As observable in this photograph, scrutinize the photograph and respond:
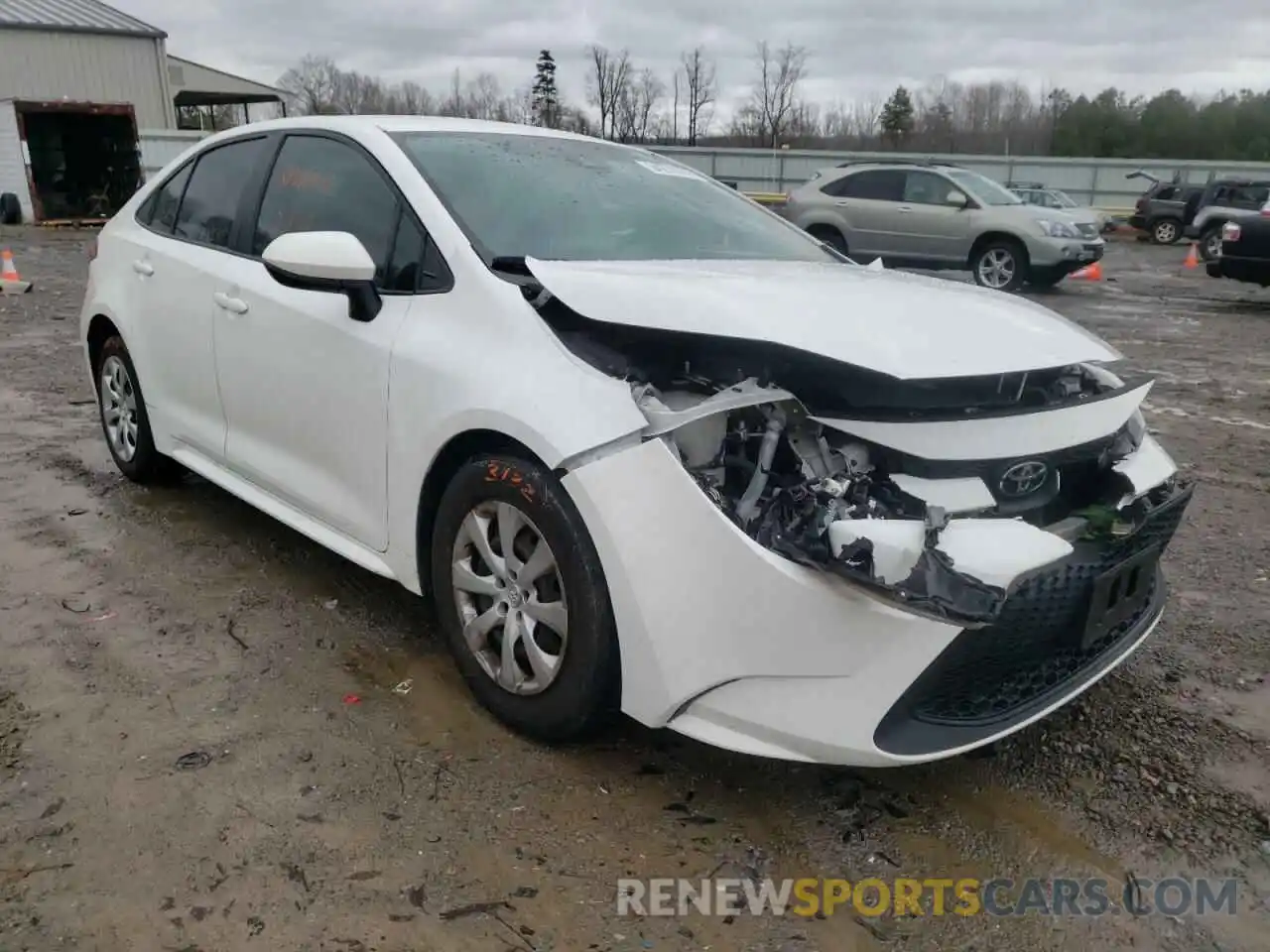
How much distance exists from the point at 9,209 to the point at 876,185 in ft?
63.3

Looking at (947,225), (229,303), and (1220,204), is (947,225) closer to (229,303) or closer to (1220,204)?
(1220,204)

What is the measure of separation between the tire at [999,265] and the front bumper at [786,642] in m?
12.3

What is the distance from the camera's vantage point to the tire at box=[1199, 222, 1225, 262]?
18.1 m

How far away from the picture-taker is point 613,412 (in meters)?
2.35

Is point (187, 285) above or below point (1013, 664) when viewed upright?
above

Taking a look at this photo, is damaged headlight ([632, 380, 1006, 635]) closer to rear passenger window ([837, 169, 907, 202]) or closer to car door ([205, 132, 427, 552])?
car door ([205, 132, 427, 552])

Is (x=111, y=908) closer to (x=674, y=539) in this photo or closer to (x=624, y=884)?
(x=624, y=884)

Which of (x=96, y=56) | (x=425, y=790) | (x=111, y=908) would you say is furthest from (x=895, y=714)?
(x=96, y=56)

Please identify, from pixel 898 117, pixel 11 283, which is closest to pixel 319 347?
pixel 11 283

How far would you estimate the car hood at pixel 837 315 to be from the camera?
2.31 m

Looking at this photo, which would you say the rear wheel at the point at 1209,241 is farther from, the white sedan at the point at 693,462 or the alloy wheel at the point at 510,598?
the alloy wheel at the point at 510,598

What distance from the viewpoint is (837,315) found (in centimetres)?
244

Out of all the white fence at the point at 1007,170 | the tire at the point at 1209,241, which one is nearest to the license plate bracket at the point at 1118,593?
the tire at the point at 1209,241

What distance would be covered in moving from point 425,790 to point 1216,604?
9.59 ft
